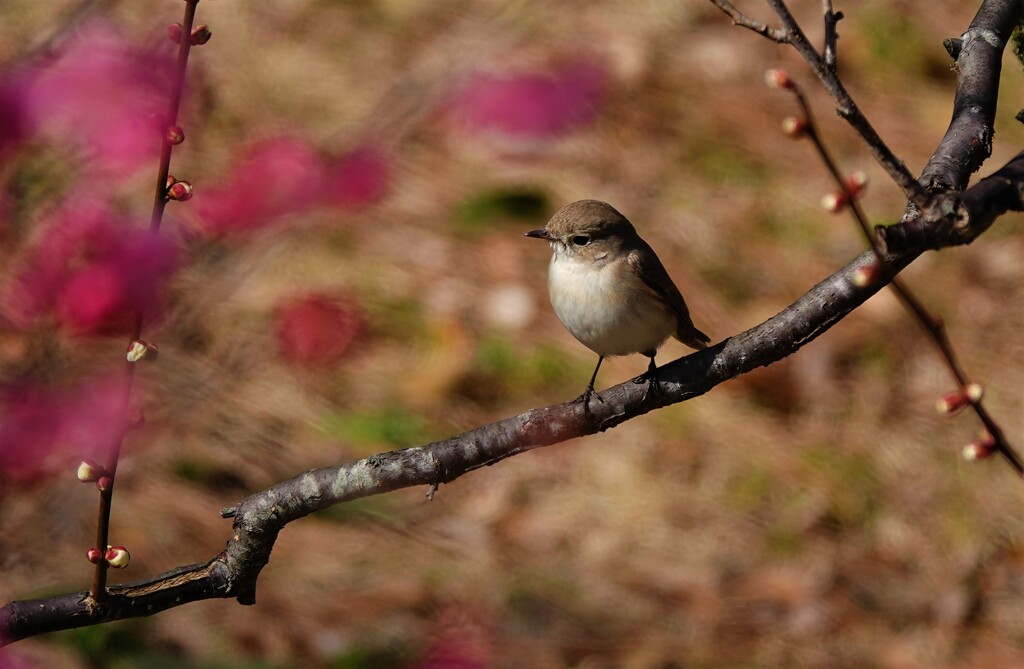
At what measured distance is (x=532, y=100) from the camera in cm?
512

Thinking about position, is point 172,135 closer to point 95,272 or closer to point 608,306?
point 95,272

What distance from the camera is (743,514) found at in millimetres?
4781

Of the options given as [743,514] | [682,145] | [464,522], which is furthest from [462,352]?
[682,145]

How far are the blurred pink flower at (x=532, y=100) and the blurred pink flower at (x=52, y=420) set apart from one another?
2.69 meters

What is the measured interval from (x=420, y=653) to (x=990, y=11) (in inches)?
104

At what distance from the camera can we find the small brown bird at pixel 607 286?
322cm

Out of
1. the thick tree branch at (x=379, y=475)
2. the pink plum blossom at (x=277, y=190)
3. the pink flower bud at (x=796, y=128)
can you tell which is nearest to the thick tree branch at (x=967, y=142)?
the thick tree branch at (x=379, y=475)

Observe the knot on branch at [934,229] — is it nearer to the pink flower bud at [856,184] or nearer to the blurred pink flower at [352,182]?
the pink flower bud at [856,184]

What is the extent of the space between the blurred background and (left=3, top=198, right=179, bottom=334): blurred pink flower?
3.6 inches

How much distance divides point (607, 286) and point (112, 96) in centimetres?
135

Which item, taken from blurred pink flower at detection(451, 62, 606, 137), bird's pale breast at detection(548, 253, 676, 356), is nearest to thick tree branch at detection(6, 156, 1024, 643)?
bird's pale breast at detection(548, 253, 676, 356)

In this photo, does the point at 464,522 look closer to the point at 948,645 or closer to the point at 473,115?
the point at 948,645

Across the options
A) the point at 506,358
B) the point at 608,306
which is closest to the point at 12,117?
the point at 608,306

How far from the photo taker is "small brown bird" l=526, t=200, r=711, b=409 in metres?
3.22
